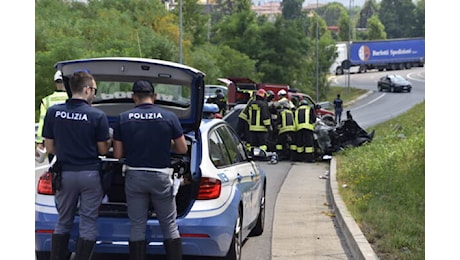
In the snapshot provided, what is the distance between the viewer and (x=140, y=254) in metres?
6.24

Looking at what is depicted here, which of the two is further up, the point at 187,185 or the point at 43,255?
the point at 187,185

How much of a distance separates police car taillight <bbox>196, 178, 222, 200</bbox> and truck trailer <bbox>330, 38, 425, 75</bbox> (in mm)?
76770

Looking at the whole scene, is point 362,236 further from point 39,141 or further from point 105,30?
point 105,30

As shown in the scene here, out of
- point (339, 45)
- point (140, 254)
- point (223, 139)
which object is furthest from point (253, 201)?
point (339, 45)

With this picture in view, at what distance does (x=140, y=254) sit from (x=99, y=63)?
2.02 m

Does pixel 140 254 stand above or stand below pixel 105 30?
below

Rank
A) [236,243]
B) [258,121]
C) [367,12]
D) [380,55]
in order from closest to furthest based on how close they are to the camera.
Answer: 1. [236,243]
2. [258,121]
3. [380,55]
4. [367,12]

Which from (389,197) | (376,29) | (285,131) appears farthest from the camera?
(376,29)

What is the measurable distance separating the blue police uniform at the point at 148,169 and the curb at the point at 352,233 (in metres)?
2.21

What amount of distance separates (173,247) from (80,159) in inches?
43.1

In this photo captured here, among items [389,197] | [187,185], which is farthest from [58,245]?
[389,197]

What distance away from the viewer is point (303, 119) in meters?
18.1

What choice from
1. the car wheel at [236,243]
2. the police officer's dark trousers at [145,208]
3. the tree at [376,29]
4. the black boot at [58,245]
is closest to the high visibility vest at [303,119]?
the car wheel at [236,243]

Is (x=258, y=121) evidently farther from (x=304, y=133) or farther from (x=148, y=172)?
(x=148, y=172)
